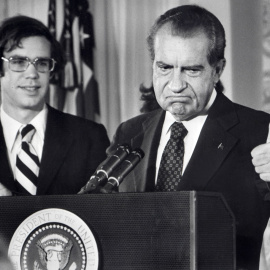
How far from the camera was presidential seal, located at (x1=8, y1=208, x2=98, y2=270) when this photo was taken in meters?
1.86

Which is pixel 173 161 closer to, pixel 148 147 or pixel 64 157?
pixel 148 147

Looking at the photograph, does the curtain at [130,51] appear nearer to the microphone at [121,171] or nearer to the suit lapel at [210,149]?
the suit lapel at [210,149]

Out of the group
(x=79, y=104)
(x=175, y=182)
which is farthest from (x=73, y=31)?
(x=175, y=182)

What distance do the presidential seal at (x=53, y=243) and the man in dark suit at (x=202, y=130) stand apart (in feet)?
2.13

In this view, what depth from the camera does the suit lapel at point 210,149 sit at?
241 cm

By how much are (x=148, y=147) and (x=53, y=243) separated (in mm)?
836

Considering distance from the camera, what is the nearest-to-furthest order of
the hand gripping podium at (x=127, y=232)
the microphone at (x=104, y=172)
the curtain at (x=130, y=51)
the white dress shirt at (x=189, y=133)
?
the hand gripping podium at (x=127, y=232) < the microphone at (x=104, y=172) < the white dress shirt at (x=189, y=133) < the curtain at (x=130, y=51)

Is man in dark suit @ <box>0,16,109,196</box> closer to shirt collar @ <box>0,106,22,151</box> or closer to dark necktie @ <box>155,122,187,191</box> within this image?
shirt collar @ <box>0,106,22,151</box>

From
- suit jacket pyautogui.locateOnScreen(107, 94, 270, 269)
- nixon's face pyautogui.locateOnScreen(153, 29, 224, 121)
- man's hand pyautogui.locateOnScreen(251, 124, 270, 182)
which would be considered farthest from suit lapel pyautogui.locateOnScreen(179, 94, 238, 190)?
Answer: man's hand pyautogui.locateOnScreen(251, 124, 270, 182)

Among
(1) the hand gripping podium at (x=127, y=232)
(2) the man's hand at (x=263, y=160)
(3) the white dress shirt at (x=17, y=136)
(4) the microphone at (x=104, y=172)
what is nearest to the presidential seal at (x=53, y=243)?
(1) the hand gripping podium at (x=127, y=232)

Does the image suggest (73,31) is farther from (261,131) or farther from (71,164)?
(261,131)

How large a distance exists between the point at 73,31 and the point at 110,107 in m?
0.48

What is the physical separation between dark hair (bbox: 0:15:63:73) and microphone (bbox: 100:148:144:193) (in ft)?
4.23

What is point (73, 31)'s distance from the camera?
3408 millimetres
